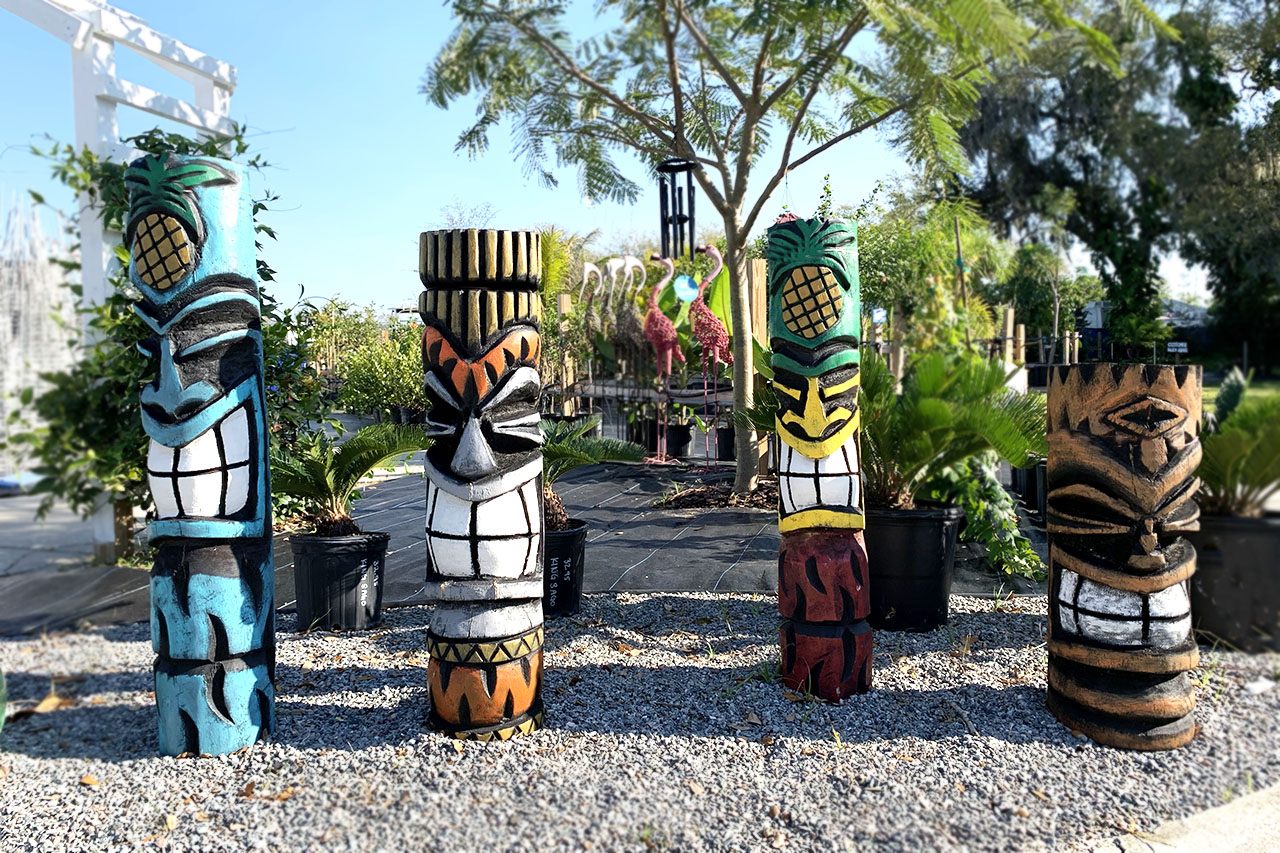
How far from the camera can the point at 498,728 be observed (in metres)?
2.96

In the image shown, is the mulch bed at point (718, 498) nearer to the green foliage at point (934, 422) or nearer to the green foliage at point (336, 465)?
the green foliage at point (934, 422)

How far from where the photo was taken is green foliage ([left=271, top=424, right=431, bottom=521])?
4.39 m

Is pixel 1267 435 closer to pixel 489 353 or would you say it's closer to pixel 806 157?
pixel 489 353

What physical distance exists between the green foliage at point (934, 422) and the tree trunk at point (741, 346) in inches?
99.7

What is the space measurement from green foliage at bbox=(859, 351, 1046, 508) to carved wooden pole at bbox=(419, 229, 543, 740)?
2.02m

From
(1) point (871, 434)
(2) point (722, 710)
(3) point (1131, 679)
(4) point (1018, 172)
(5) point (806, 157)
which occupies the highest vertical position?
(4) point (1018, 172)

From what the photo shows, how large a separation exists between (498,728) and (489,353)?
4.37 ft

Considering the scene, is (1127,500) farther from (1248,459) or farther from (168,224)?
(168,224)

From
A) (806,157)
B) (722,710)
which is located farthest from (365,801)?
(806,157)

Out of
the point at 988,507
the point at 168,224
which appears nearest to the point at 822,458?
the point at 988,507

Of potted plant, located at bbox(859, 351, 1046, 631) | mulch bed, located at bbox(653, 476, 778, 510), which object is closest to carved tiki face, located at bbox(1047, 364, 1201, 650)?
potted plant, located at bbox(859, 351, 1046, 631)

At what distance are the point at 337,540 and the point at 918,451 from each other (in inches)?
118

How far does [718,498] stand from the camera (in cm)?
758

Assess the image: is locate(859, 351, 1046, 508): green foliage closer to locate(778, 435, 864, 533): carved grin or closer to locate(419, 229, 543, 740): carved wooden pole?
locate(778, 435, 864, 533): carved grin
